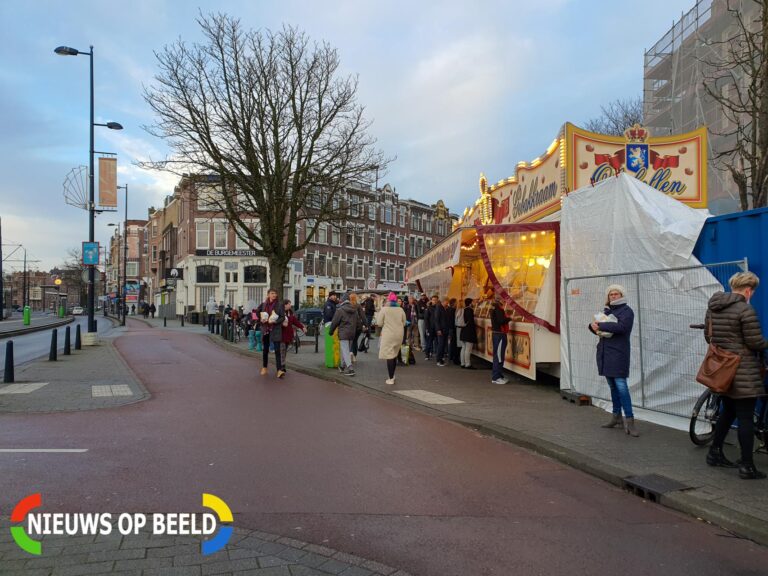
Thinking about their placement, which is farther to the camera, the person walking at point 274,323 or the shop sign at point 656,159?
the person walking at point 274,323

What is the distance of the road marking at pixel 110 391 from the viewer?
9.85 meters

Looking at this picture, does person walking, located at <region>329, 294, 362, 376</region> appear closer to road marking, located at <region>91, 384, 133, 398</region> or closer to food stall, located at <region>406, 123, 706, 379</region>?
food stall, located at <region>406, 123, 706, 379</region>

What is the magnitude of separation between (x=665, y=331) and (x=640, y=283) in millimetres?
734

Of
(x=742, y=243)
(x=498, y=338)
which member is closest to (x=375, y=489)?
(x=742, y=243)

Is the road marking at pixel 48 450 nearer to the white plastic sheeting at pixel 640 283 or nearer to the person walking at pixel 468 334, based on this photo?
the white plastic sheeting at pixel 640 283

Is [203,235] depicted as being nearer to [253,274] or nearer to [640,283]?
[253,274]

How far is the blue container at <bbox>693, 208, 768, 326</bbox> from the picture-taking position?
657 cm

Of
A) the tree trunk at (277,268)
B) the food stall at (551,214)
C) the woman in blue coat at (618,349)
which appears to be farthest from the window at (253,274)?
the woman in blue coat at (618,349)

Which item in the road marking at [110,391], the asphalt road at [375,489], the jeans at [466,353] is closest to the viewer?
the asphalt road at [375,489]

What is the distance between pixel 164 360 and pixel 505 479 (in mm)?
12890

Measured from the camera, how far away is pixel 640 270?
833cm

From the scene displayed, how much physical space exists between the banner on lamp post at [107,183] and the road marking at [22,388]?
444 inches

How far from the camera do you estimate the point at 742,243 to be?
700cm

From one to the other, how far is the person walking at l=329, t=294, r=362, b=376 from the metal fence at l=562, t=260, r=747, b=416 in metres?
5.08
